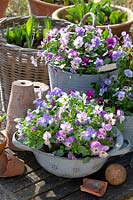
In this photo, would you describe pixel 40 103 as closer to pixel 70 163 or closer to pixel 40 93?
pixel 40 93

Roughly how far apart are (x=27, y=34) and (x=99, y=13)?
0.77 meters

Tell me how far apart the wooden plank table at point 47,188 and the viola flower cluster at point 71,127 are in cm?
15

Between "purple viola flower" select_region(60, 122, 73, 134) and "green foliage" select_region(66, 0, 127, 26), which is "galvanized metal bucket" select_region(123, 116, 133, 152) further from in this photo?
"green foliage" select_region(66, 0, 127, 26)

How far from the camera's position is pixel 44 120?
2225mm

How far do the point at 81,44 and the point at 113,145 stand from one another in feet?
1.71

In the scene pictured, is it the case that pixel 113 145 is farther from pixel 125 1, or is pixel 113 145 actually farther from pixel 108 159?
pixel 125 1

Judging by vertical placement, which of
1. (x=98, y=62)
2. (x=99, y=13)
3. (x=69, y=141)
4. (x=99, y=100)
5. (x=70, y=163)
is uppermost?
(x=99, y=13)

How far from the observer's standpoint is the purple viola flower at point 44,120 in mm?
2222

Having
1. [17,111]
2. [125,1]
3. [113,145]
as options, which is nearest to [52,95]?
[17,111]

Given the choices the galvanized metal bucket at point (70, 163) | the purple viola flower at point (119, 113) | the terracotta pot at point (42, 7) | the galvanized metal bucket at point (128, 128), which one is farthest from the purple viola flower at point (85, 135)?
the terracotta pot at point (42, 7)

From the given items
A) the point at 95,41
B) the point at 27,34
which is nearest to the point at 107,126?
the point at 95,41

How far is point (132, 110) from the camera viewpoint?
2516 mm

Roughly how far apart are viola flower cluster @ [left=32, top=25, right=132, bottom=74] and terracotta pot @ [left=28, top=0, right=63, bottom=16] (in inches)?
59.2

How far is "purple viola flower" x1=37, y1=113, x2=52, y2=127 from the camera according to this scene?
222 cm
